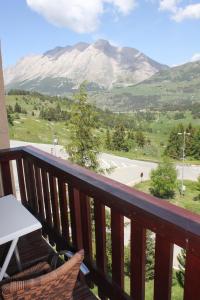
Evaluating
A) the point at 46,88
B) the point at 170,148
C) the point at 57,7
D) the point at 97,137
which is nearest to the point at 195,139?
the point at 170,148

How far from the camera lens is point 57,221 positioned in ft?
7.49

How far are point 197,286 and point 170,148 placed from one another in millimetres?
41739

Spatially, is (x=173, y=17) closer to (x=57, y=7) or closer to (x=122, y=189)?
(x=57, y=7)

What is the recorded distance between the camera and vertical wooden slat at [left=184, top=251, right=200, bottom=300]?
3.15ft

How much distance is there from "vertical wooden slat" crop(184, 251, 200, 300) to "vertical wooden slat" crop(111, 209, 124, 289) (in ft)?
1.43

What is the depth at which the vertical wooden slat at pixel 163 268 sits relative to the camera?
1112mm

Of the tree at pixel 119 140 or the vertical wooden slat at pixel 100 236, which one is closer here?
the vertical wooden slat at pixel 100 236

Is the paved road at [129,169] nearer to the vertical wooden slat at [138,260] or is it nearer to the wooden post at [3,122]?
the wooden post at [3,122]

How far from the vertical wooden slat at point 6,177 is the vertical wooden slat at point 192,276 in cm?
207

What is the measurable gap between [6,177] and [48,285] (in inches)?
76.0

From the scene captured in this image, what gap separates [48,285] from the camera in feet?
3.13

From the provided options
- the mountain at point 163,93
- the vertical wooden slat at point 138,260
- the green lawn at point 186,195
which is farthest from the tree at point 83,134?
the mountain at point 163,93

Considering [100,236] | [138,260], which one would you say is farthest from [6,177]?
[138,260]

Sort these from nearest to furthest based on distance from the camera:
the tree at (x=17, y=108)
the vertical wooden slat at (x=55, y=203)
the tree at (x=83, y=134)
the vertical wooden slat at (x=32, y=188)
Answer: the vertical wooden slat at (x=55, y=203), the vertical wooden slat at (x=32, y=188), the tree at (x=83, y=134), the tree at (x=17, y=108)
